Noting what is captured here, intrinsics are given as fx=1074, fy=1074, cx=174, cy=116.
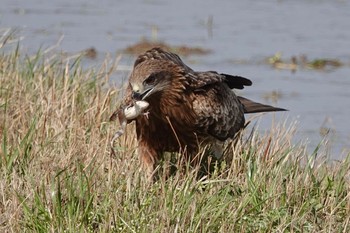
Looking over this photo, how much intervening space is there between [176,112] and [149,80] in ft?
1.44

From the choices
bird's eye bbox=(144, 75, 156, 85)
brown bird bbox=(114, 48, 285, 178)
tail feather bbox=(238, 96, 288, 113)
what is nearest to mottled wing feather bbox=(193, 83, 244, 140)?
brown bird bbox=(114, 48, 285, 178)

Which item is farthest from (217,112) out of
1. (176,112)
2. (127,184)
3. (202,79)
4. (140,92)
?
(127,184)

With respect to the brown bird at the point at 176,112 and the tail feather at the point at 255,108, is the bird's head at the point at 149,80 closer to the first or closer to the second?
the brown bird at the point at 176,112

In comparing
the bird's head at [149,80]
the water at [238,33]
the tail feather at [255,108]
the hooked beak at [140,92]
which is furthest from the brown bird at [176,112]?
the water at [238,33]

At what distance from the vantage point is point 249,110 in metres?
8.43

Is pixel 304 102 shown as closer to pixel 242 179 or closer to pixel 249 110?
pixel 249 110

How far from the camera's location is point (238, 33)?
48.4 feet

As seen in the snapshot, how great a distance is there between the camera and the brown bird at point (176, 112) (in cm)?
715

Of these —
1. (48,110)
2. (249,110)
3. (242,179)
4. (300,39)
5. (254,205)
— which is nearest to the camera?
(254,205)

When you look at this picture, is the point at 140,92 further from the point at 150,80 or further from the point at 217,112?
the point at 217,112

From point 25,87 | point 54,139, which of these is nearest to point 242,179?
point 54,139

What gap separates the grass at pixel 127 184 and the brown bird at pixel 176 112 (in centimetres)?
18

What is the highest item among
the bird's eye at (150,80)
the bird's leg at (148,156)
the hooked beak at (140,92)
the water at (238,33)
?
the bird's eye at (150,80)

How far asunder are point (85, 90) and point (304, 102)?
361 centimetres
